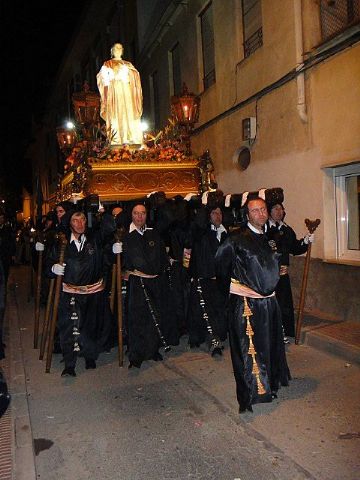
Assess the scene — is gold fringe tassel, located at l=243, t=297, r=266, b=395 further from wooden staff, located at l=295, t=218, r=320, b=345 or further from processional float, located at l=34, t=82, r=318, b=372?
processional float, located at l=34, t=82, r=318, b=372

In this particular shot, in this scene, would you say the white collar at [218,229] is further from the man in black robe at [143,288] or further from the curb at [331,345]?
the curb at [331,345]

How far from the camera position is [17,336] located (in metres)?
7.85

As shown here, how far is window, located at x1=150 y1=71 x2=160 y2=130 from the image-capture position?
15853 millimetres

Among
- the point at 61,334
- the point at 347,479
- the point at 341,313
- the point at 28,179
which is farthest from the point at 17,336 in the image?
the point at 28,179

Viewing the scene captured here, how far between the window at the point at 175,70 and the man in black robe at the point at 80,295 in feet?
30.2

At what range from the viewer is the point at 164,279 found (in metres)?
6.39

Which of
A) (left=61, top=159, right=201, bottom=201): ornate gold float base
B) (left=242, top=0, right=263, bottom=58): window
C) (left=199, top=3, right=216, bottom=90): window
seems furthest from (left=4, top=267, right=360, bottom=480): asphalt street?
(left=199, top=3, right=216, bottom=90): window

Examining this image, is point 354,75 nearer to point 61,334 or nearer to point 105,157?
point 105,157

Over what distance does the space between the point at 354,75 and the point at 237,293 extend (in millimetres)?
4066

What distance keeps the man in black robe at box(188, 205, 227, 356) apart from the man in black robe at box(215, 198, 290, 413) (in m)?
1.92

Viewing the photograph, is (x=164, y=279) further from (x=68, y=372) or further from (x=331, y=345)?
(x=331, y=345)

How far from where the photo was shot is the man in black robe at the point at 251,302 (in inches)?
172

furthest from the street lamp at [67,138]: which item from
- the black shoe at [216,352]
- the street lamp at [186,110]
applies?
the black shoe at [216,352]

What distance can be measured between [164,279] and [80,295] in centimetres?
115
